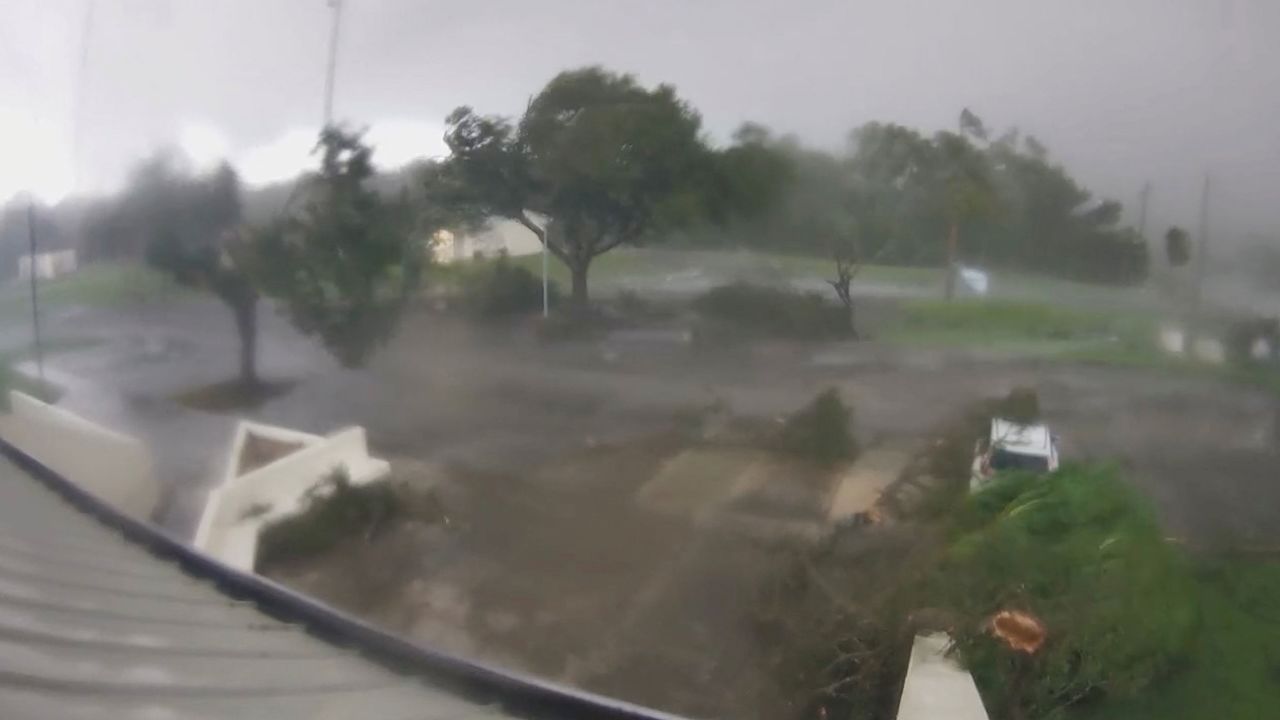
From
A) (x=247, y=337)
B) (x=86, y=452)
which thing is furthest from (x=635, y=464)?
(x=86, y=452)

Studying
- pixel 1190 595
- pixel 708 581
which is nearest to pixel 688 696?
pixel 708 581

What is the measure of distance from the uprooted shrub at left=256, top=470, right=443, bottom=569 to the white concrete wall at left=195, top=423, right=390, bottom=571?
0.6 inches

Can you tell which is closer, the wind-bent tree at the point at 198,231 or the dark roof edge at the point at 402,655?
the dark roof edge at the point at 402,655

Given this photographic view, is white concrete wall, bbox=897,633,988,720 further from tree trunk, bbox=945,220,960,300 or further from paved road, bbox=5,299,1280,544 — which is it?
tree trunk, bbox=945,220,960,300

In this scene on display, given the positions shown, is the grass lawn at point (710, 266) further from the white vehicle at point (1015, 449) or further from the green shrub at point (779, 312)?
the white vehicle at point (1015, 449)

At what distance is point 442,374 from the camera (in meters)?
1.18

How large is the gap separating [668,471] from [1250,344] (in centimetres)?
61

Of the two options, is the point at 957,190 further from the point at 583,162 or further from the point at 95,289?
the point at 95,289

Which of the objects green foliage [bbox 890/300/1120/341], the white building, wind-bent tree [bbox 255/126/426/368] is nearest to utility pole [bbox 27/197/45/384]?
the white building

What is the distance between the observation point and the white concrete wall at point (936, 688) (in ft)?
3.16

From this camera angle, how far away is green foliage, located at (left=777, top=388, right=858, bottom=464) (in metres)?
1.04

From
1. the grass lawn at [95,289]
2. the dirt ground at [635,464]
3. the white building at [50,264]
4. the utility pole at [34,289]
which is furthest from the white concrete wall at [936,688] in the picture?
the utility pole at [34,289]

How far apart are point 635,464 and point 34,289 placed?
1193 millimetres

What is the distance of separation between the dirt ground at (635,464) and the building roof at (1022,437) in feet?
0.07
